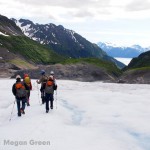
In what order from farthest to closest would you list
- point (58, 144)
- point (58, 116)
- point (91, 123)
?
1. point (58, 116)
2. point (91, 123)
3. point (58, 144)

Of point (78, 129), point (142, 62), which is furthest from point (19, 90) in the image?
point (142, 62)

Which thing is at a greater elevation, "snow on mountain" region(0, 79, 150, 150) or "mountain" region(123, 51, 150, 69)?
"mountain" region(123, 51, 150, 69)

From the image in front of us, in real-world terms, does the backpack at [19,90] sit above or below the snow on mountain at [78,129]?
above

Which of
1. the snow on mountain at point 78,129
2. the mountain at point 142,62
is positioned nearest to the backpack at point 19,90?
the snow on mountain at point 78,129

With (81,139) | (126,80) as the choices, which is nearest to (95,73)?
(126,80)

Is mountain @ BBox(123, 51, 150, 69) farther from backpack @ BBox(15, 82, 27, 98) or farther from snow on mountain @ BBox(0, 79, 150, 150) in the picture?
backpack @ BBox(15, 82, 27, 98)

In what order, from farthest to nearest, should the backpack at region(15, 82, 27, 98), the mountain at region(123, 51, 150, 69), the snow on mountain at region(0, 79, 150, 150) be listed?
the mountain at region(123, 51, 150, 69) → the backpack at region(15, 82, 27, 98) → the snow on mountain at region(0, 79, 150, 150)

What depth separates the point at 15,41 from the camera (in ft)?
646

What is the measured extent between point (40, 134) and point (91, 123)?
5.36 metres

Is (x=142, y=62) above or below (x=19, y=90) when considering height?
above

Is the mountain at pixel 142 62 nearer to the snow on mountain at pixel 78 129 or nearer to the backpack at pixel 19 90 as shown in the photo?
the snow on mountain at pixel 78 129

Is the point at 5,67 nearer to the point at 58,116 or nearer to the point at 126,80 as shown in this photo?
the point at 126,80

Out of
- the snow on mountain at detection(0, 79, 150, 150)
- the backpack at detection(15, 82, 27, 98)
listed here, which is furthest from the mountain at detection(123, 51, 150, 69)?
the backpack at detection(15, 82, 27, 98)

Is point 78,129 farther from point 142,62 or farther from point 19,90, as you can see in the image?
point 142,62
